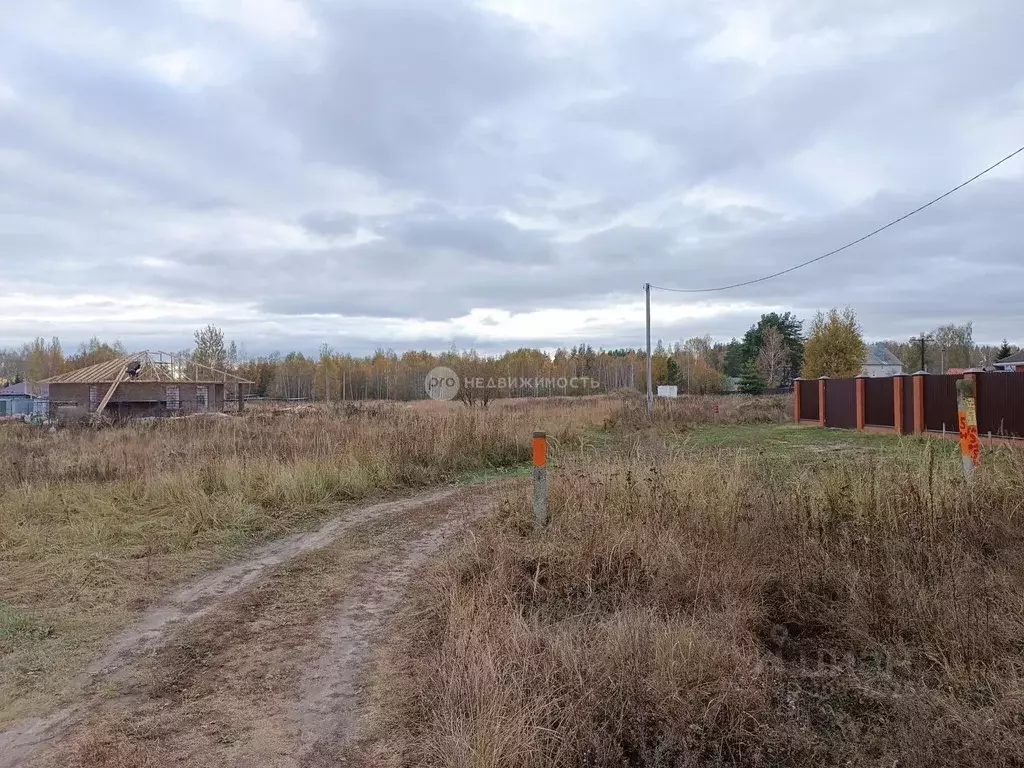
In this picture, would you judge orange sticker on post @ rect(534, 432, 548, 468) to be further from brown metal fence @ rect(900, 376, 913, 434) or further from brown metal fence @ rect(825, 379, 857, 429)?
brown metal fence @ rect(825, 379, 857, 429)

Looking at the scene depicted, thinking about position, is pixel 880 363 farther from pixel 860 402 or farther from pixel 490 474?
pixel 490 474

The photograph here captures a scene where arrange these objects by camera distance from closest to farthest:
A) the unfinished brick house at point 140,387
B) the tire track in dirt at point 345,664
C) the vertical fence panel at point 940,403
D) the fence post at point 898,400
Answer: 1. the tire track in dirt at point 345,664
2. the vertical fence panel at point 940,403
3. the fence post at point 898,400
4. the unfinished brick house at point 140,387

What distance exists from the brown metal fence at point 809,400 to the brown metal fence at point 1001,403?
9.03 metres

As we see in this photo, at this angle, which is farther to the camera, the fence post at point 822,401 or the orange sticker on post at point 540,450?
the fence post at point 822,401

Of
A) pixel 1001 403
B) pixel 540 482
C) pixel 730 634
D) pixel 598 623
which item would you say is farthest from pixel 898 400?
pixel 598 623

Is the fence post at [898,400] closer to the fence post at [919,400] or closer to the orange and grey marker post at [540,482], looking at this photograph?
the fence post at [919,400]

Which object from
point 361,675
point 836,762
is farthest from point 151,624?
point 836,762

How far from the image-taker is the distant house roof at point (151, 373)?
104 feet

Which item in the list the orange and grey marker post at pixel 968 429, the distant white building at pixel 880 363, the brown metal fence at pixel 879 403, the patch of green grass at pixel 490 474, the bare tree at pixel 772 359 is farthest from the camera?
the distant white building at pixel 880 363

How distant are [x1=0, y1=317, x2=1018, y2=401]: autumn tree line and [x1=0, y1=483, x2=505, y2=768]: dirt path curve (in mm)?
28410

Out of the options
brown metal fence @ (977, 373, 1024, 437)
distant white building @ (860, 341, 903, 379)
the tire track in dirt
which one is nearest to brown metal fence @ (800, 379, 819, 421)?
brown metal fence @ (977, 373, 1024, 437)

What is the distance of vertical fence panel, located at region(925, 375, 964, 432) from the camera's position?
16.4m

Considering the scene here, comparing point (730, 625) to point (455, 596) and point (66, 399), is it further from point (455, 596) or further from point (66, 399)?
point (66, 399)

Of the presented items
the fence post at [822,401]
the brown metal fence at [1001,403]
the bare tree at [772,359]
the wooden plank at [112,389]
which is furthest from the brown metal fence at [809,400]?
the bare tree at [772,359]
